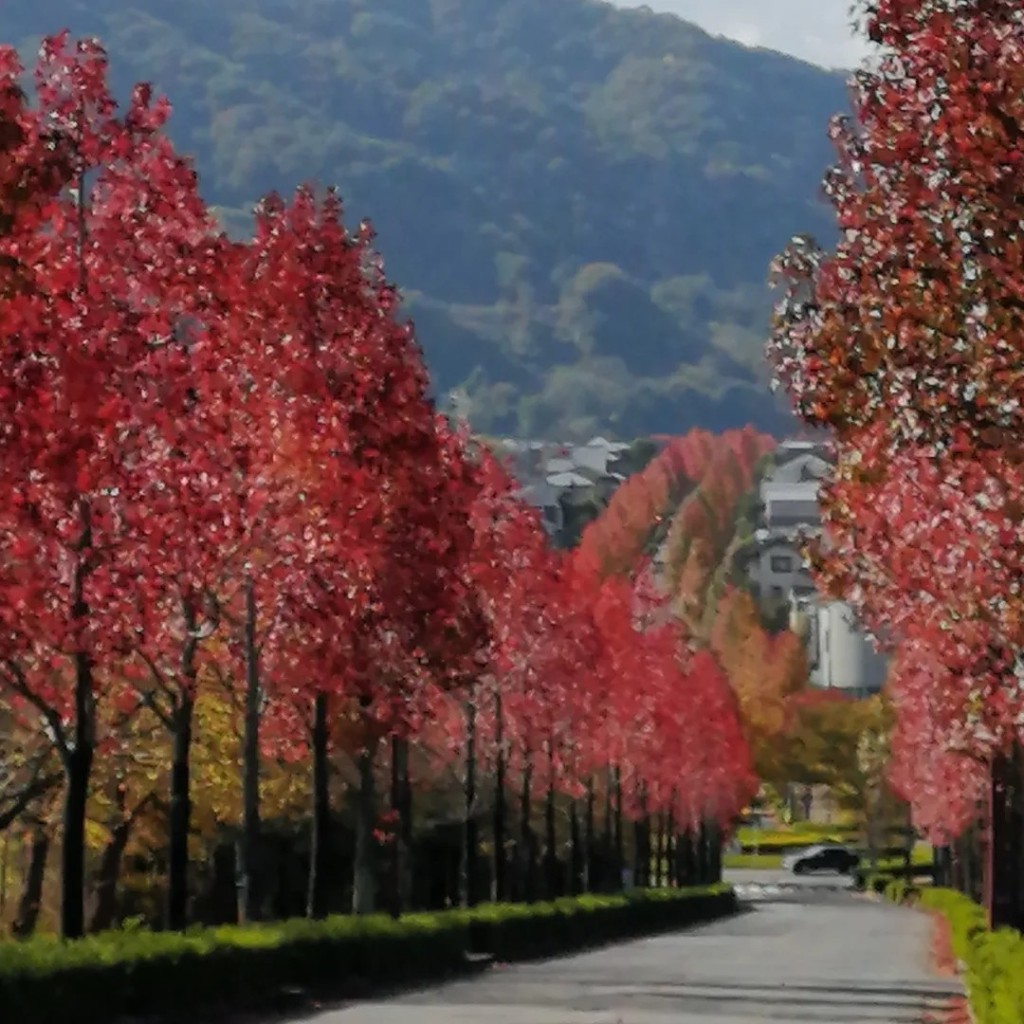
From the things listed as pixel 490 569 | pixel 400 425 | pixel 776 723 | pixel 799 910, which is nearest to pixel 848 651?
pixel 776 723

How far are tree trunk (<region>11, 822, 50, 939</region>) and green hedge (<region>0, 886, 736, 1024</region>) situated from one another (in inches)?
373

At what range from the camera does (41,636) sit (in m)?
29.3

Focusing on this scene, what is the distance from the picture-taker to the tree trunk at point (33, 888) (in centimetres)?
5275

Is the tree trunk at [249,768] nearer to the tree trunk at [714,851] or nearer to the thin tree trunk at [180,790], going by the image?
the thin tree trunk at [180,790]

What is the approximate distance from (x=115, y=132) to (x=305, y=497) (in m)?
7.50

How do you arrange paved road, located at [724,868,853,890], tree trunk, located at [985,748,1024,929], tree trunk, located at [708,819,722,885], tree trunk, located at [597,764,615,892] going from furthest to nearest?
1. paved road, located at [724,868,853,890]
2. tree trunk, located at [708,819,722,885]
3. tree trunk, located at [597,764,615,892]
4. tree trunk, located at [985,748,1024,929]

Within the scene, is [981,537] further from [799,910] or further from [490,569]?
[799,910]

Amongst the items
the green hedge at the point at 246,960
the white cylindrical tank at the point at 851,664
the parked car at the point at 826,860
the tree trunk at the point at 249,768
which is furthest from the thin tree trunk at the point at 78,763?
the white cylindrical tank at the point at 851,664

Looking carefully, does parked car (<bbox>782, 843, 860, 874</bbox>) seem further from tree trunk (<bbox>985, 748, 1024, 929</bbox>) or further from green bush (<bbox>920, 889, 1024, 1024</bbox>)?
green bush (<bbox>920, 889, 1024, 1024</bbox>)

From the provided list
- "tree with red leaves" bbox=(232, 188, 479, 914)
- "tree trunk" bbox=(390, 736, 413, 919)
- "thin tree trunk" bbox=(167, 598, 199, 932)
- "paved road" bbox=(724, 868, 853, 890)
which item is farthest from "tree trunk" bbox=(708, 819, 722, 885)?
"thin tree trunk" bbox=(167, 598, 199, 932)

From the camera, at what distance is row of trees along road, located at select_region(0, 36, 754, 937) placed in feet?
93.1

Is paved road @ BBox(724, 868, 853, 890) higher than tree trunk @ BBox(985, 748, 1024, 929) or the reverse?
the reverse

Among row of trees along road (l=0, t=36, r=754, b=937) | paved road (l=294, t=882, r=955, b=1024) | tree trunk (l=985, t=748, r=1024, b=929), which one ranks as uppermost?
row of trees along road (l=0, t=36, r=754, b=937)

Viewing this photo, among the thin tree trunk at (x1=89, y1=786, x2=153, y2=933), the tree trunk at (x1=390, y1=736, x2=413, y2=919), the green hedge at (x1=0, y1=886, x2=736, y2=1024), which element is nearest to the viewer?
the green hedge at (x1=0, y1=886, x2=736, y2=1024)
